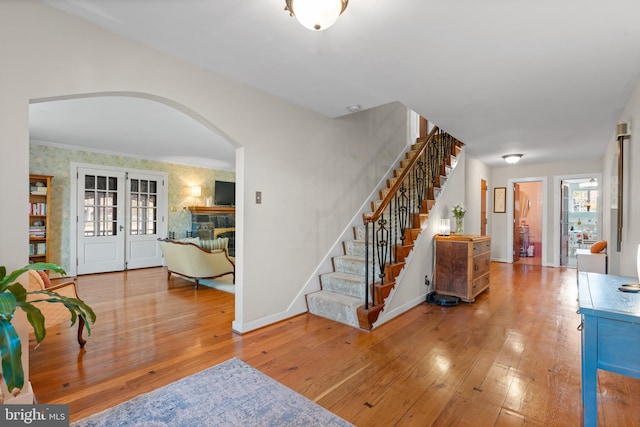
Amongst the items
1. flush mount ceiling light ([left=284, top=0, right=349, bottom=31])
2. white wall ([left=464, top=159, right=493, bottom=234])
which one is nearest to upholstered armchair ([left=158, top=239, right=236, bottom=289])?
flush mount ceiling light ([left=284, top=0, right=349, bottom=31])

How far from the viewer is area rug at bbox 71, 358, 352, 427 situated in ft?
5.67

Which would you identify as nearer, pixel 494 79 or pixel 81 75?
pixel 81 75

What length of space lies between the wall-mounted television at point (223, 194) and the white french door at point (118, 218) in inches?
52.0

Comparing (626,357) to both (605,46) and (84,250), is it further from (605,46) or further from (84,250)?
(84,250)

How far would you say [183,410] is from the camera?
6.00ft

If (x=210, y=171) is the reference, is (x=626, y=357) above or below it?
below

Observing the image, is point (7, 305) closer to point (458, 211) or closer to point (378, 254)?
point (378, 254)

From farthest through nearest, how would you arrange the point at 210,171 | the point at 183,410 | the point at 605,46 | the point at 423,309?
the point at 210,171 → the point at 423,309 → the point at 605,46 → the point at 183,410

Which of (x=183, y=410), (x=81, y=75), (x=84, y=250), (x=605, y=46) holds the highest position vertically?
(x=605, y=46)

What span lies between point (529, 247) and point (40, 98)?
34.7 ft

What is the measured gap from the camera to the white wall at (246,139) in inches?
69.5

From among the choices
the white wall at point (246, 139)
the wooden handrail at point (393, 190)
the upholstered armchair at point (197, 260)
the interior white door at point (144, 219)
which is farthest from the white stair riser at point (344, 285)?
the interior white door at point (144, 219)

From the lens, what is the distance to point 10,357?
1.32 meters

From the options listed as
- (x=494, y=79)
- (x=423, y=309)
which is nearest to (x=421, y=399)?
(x=423, y=309)
